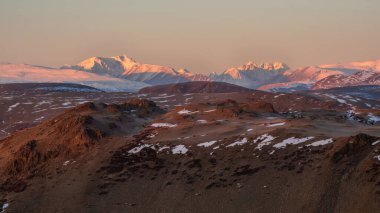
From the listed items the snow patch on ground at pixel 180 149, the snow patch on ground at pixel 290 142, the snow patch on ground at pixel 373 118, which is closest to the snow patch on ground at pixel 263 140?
the snow patch on ground at pixel 290 142

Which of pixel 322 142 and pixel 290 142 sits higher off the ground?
pixel 322 142

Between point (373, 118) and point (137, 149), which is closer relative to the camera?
point (137, 149)

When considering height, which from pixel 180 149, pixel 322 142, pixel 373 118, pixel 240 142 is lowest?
pixel 373 118

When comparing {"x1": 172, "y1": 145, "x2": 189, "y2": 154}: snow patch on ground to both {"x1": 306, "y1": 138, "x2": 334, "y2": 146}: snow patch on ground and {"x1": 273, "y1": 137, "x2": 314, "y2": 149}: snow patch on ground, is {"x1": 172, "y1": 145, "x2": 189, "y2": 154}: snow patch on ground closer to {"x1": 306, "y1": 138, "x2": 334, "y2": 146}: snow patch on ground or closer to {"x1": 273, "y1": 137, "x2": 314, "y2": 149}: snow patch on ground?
{"x1": 273, "y1": 137, "x2": 314, "y2": 149}: snow patch on ground

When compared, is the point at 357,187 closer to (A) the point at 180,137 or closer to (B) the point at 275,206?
(B) the point at 275,206

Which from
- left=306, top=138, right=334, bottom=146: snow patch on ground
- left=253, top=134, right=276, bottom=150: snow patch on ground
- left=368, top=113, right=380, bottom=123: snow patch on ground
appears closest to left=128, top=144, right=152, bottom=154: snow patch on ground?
left=253, top=134, right=276, bottom=150: snow patch on ground

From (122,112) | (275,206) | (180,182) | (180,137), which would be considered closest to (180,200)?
(180,182)

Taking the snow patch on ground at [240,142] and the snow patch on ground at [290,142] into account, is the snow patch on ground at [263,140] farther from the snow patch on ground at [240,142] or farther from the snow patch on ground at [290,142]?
the snow patch on ground at [290,142]

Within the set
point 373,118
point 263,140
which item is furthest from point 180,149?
point 373,118

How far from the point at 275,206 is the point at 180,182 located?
753 inches

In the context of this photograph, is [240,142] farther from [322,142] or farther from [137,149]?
[137,149]

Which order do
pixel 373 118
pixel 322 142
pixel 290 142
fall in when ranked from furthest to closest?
1. pixel 373 118
2. pixel 290 142
3. pixel 322 142

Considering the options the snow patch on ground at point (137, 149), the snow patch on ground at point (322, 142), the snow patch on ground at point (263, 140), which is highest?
the snow patch on ground at point (322, 142)

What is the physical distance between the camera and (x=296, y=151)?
82.7 m
